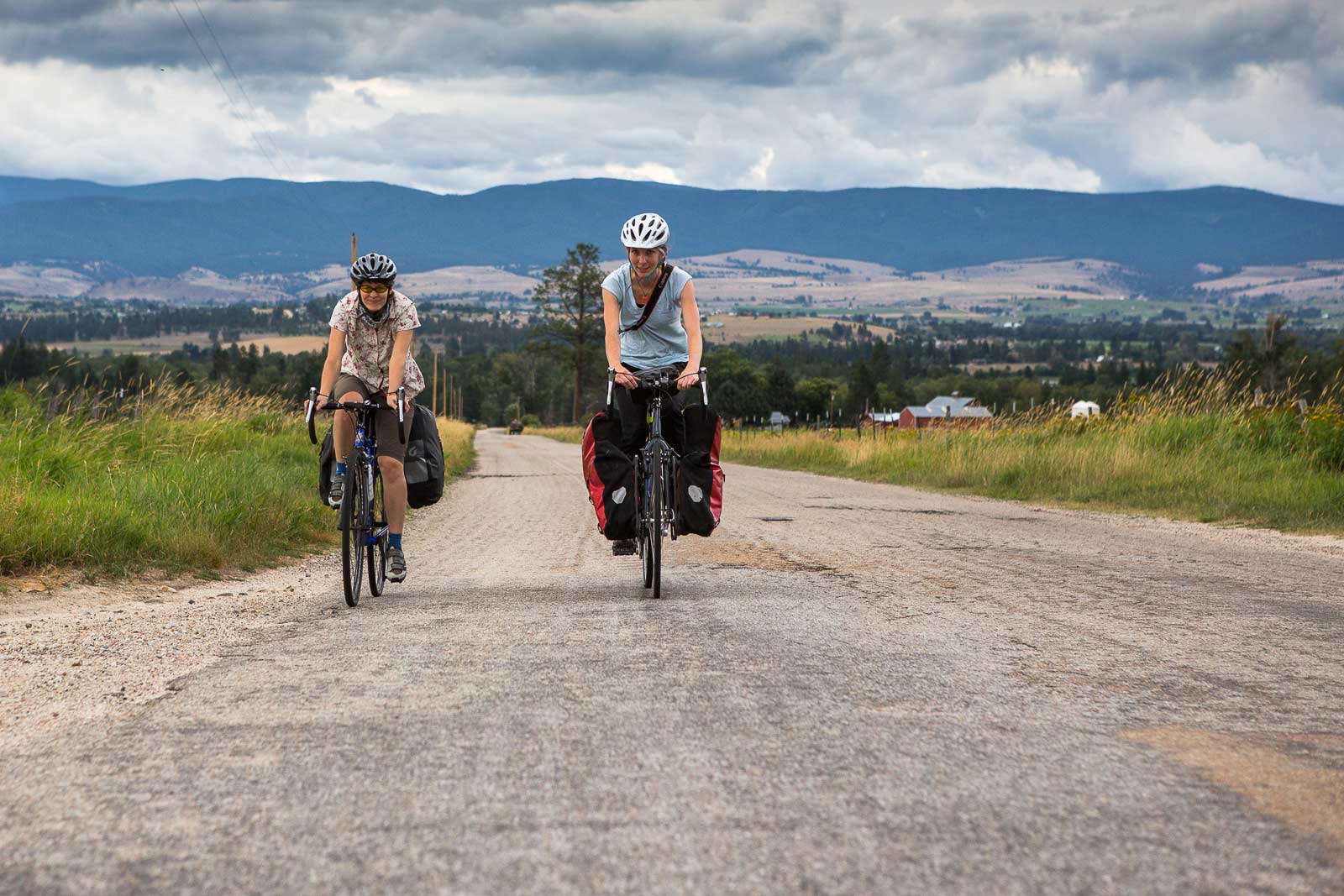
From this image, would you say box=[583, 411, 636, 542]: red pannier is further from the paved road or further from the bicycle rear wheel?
the bicycle rear wheel

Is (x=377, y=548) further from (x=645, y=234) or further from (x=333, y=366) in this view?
(x=645, y=234)

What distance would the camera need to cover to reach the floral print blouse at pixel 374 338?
7406mm

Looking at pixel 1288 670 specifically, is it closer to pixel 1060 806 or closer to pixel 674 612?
pixel 1060 806

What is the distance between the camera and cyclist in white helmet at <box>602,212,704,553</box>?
7285 millimetres

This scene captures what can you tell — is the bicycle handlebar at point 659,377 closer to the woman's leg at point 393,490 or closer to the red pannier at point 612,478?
the red pannier at point 612,478

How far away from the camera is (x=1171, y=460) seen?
17109mm

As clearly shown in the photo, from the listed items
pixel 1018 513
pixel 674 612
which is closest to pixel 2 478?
pixel 674 612

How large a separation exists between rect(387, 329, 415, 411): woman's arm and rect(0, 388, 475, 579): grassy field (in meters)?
2.42

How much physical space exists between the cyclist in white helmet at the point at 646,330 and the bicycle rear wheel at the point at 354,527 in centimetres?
159

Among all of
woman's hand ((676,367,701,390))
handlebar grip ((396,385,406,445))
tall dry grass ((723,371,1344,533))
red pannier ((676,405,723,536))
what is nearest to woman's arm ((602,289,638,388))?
woman's hand ((676,367,701,390))

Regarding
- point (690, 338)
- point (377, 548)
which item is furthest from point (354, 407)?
point (690, 338)

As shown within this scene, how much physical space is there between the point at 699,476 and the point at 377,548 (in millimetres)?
2101

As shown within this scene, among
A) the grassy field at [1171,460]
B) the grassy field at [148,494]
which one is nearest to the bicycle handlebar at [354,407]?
the grassy field at [148,494]

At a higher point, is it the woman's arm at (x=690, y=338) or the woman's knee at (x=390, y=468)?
the woman's arm at (x=690, y=338)
